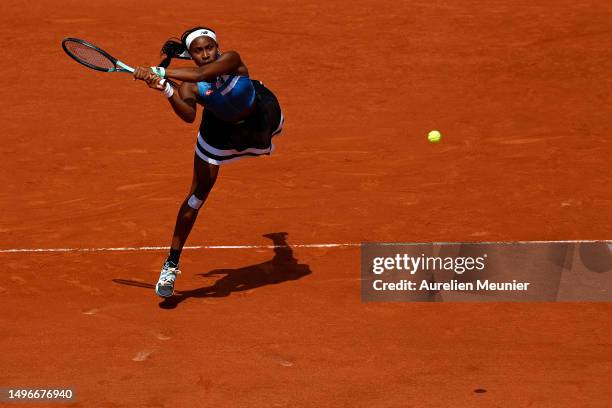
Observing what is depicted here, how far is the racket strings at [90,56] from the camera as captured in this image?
34.5 feet

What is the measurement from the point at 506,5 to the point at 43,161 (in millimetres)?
9787

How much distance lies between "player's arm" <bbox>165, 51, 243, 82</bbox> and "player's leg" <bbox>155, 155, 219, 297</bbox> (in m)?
0.98

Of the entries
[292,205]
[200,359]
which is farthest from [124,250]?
[200,359]

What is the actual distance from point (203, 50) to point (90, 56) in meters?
1.19

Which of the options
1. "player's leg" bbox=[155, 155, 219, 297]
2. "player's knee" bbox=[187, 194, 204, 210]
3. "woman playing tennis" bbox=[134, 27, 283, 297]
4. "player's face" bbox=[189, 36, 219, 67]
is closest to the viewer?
"woman playing tennis" bbox=[134, 27, 283, 297]

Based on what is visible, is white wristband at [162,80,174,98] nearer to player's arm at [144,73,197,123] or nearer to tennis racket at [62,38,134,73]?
player's arm at [144,73,197,123]

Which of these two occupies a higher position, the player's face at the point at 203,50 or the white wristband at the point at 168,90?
the player's face at the point at 203,50

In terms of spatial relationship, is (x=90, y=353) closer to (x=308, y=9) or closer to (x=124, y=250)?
(x=124, y=250)

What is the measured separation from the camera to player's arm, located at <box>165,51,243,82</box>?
9750 mm

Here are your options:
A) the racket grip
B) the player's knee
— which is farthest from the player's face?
the player's knee

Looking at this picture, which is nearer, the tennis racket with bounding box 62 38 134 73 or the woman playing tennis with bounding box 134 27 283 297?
the woman playing tennis with bounding box 134 27 283 297

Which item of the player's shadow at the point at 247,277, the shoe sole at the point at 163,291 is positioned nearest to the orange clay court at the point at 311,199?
the player's shadow at the point at 247,277

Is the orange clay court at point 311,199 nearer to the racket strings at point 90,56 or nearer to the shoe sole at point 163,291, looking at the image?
the shoe sole at point 163,291

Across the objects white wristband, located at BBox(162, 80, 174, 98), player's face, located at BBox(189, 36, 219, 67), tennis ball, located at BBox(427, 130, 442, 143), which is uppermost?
tennis ball, located at BBox(427, 130, 442, 143)
